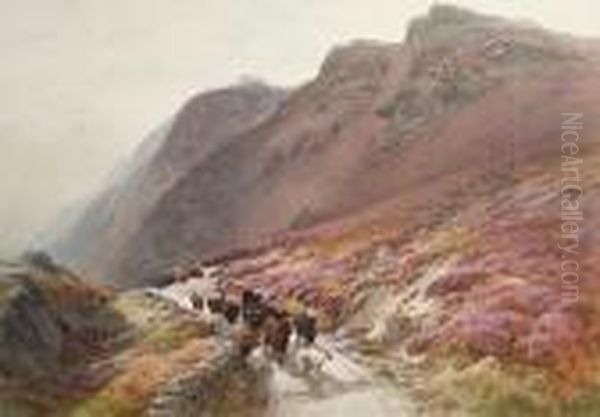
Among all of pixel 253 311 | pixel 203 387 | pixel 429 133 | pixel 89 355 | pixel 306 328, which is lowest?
pixel 203 387

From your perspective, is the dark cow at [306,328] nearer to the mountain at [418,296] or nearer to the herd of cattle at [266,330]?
the herd of cattle at [266,330]

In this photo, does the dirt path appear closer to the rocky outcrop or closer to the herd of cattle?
the herd of cattle

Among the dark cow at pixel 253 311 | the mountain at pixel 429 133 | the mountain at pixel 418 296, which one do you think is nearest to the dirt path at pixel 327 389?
the mountain at pixel 418 296

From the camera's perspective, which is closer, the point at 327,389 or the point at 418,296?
the point at 327,389

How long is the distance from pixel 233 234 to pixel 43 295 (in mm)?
105842

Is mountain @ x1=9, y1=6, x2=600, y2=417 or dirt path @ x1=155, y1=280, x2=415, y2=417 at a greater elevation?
mountain @ x1=9, y1=6, x2=600, y2=417

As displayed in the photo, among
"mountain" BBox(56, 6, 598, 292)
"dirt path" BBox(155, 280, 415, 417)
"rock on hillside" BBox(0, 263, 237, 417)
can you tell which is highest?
"mountain" BBox(56, 6, 598, 292)

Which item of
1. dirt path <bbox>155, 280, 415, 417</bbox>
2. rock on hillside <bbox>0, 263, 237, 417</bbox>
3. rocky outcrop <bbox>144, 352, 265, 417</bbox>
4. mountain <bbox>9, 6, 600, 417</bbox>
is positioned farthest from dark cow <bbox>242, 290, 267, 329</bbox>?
rocky outcrop <bbox>144, 352, 265, 417</bbox>

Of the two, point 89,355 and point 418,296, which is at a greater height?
point 418,296

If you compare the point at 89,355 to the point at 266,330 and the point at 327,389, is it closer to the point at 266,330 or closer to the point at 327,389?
the point at 266,330

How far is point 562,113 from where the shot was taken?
148 m

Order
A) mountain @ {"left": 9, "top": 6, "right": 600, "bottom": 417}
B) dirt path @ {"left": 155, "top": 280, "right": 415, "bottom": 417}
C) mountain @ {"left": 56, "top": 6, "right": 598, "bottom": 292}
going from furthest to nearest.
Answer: mountain @ {"left": 56, "top": 6, "right": 598, "bottom": 292}, mountain @ {"left": 9, "top": 6, "right": 600, "bottom": 417}, dirt path @ {"left": 155, "top": 280, "right": 415, "bottom": 417}

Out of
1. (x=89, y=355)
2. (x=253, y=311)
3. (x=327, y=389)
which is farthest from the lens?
(x=89, y=355)

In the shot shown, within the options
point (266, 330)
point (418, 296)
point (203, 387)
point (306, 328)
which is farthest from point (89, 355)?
point (418, 296)
